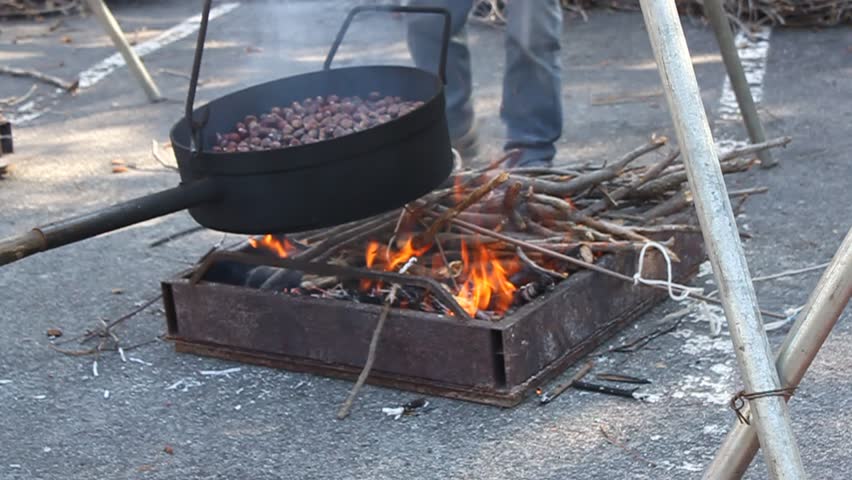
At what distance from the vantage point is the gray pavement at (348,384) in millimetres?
2883

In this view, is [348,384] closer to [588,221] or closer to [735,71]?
[588,221]

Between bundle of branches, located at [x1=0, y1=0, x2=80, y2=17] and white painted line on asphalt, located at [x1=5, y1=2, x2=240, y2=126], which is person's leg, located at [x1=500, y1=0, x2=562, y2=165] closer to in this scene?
white painted line on asphalt, located at [x1=5, y1=2, x2=240, y2=126]

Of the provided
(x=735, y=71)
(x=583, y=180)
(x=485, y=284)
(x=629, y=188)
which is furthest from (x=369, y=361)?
(x=735, y=71)

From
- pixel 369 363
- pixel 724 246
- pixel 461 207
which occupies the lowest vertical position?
pixel 369 363

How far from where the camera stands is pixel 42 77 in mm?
7129

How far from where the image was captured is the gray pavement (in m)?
2.88

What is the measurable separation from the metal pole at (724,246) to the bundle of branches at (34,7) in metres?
7.45

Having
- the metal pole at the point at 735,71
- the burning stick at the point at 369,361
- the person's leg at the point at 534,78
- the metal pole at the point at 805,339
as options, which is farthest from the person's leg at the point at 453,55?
the metal pole at the point at 805,339

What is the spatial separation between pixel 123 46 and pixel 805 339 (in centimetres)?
475

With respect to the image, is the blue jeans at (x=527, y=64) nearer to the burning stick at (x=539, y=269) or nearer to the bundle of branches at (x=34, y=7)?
the burning stick at (x=539, y=269)

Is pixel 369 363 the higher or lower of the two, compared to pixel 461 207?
lower

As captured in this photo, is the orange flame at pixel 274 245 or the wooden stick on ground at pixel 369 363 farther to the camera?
the orange flame at pixel 274 245

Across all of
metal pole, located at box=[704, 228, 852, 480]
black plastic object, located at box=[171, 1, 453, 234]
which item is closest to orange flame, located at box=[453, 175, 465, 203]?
black plastic object, located at box=[171, 1, 453, 234]

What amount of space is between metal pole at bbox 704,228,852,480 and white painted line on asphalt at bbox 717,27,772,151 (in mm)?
2993
